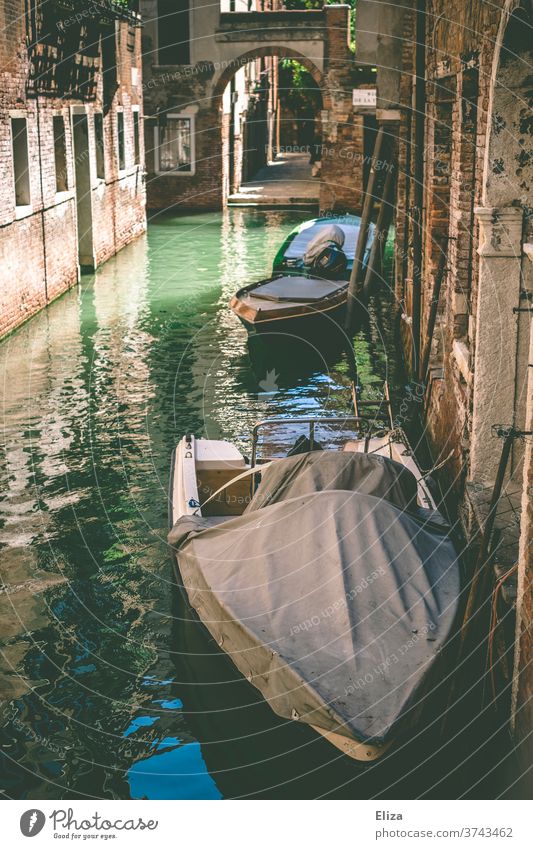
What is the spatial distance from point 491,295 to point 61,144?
37.7 feet

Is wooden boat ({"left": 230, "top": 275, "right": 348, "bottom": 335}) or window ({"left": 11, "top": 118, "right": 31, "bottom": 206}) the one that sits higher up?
window ({"left": 11, "top": 118, "right": 31, "bottom": 206})

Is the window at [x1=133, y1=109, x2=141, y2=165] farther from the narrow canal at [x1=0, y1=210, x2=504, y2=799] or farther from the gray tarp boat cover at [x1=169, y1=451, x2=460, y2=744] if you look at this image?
the gray tarp boat cover at [x1=169, y1=451, x2=460, y2=744]

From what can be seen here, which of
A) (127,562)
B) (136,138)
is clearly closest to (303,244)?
(136,138)

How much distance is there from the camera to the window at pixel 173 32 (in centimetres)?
2677

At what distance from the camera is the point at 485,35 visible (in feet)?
20.3

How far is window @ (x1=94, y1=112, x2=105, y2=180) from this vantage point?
1902cm

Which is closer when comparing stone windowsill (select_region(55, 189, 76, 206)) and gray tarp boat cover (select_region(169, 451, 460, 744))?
gray tarp boat cover (select_region(169, 451, 460, 744))

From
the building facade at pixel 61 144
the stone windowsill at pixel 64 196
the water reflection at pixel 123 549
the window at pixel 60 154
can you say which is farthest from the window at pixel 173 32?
the water reflection at pixel 123 549

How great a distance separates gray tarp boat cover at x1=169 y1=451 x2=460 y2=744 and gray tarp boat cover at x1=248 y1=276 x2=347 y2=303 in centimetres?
749

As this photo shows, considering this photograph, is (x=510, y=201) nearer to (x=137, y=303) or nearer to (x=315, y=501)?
(x=315, y=501)

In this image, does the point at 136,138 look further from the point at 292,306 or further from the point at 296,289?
the point at 292,306

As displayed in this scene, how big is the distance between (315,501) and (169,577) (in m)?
1.97

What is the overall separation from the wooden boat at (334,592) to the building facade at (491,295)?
0.41 metres
